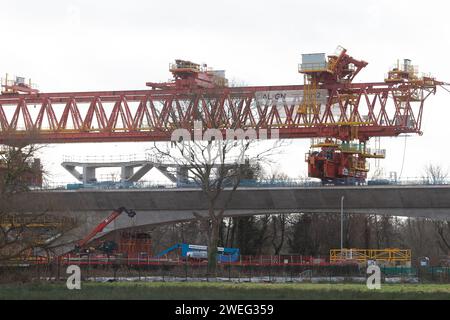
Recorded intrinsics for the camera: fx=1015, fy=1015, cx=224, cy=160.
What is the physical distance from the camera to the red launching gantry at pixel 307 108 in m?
94.2

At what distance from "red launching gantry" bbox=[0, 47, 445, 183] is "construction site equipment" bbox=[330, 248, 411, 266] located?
9.70 m

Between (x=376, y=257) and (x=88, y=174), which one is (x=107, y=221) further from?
(x=376, y=257)

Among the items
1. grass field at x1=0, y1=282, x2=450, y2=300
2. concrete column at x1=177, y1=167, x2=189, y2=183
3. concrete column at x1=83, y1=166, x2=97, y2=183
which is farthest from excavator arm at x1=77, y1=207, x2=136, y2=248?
grass field at x1=0, y1=282, x2=450, y2=300

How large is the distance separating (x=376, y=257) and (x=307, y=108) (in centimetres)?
2283

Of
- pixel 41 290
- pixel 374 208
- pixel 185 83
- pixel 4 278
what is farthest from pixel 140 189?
pixel 41 290

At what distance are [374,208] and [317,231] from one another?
23606 mm

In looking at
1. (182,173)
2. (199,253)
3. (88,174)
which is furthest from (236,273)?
(88,174)

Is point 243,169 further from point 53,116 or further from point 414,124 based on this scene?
point 53,116

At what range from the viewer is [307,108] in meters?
98.1

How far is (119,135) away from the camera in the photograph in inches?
4144

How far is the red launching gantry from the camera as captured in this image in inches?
3711

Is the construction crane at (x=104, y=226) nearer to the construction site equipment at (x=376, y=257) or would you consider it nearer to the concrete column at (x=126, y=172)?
the concrete column at (x=126, y=172)

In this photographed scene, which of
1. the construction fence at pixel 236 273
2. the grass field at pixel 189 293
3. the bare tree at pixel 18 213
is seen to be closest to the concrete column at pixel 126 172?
the construction fence at pixel 236 273

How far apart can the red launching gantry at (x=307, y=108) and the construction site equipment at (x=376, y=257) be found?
9705 millimetres
